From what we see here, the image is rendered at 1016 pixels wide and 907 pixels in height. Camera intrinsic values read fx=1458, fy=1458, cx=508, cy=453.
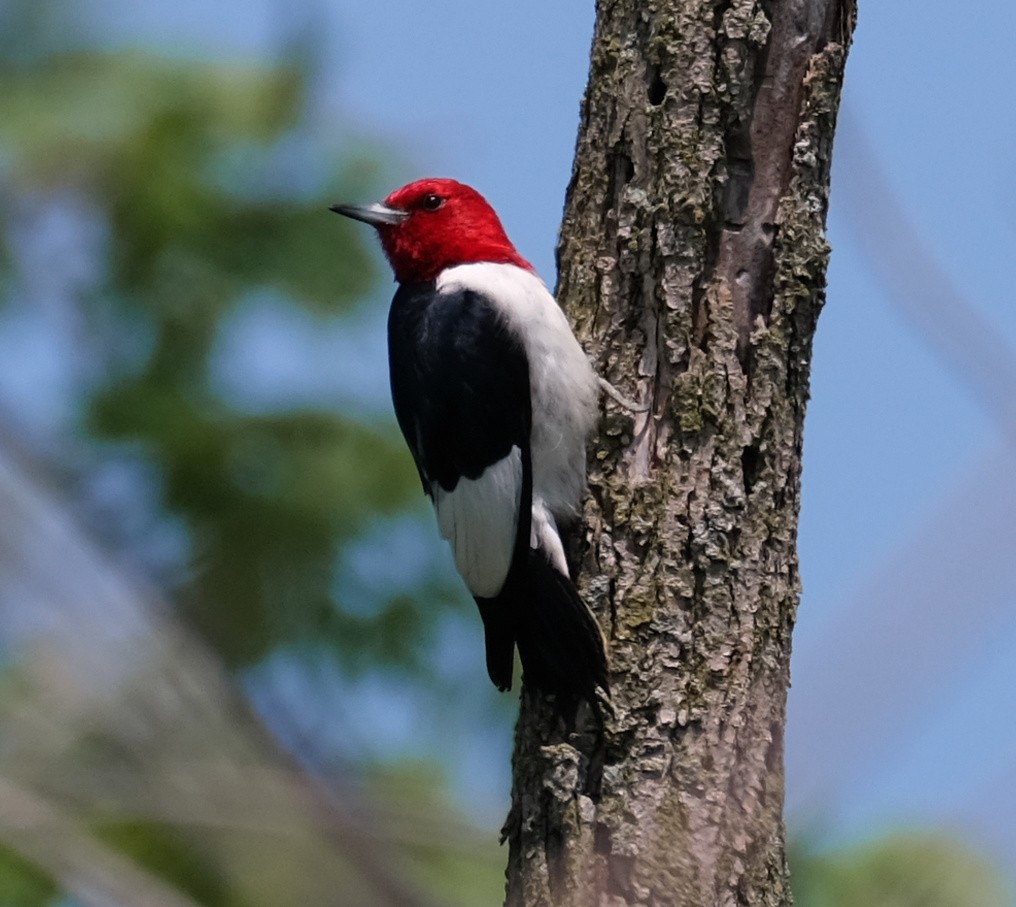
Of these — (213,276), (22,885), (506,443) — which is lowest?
(22,885)

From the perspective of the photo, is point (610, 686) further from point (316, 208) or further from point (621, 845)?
point (316, 208)

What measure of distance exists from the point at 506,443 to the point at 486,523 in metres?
0.22

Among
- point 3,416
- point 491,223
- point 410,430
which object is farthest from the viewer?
point 491,223

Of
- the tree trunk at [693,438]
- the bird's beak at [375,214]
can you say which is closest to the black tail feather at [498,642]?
the tree trunk at [693,438]

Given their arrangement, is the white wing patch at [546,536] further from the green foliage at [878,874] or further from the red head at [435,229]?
the green foliage at [878,874]

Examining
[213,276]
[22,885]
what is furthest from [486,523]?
[213,276]

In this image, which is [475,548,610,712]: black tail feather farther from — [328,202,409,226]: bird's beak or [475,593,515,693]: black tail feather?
[328,202,409,226]: bird's beak

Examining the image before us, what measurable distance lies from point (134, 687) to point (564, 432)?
1.93m

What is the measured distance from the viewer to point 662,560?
3156mm

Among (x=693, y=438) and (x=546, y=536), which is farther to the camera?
(x=546, y=536)

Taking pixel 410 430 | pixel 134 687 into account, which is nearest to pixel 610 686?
pixel 410 430

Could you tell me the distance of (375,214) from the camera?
424cm

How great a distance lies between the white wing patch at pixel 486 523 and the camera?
11.2ft

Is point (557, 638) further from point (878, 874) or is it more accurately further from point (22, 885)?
point (22, 885)
